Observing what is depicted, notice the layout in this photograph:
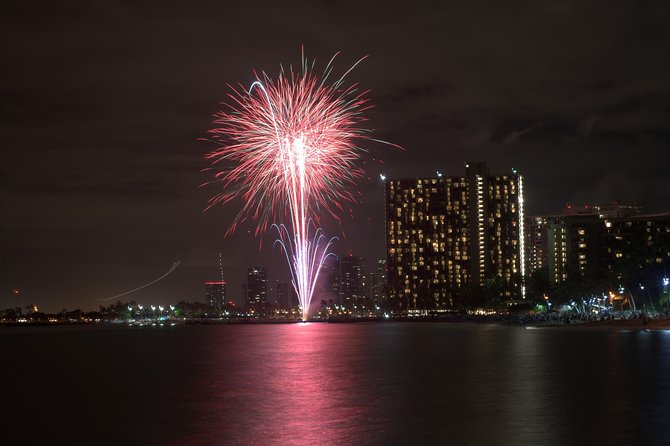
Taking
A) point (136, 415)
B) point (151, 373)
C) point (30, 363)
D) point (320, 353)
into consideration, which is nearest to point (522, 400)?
point (136, 415)

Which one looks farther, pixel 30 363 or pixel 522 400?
pixel 30 363

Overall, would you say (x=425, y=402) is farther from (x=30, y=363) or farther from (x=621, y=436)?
(x=30, y=363)

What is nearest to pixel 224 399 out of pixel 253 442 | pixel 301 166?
pixel 253 442

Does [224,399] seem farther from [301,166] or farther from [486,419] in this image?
[301,166]

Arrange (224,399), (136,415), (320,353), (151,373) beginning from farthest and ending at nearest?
(320,353) < (151,373) < (224,399) < (136,415)

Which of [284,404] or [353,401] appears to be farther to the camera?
[353,401]

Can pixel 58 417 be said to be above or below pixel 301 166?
below

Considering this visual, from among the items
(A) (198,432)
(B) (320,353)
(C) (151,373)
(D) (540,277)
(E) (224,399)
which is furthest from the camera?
(D) (540,277)
